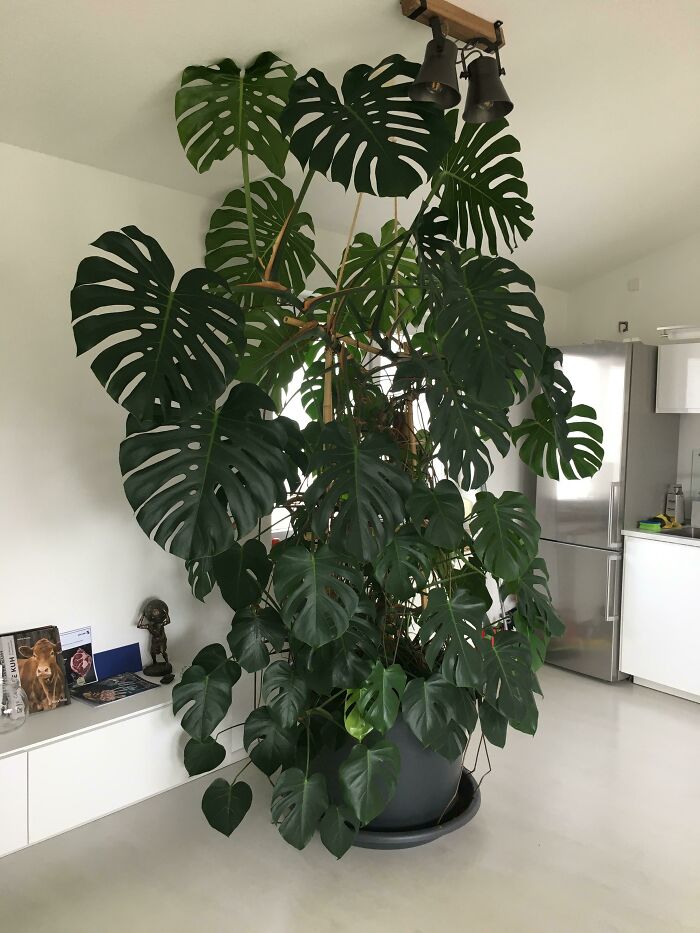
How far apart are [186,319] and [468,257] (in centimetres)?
105

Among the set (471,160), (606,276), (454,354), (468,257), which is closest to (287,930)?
(454,354)

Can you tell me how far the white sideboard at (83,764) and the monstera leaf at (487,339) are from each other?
5.33ft

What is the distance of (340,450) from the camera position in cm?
238

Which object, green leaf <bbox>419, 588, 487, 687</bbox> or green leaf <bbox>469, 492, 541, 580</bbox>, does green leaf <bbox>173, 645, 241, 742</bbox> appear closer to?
green leaf <bbox>419, 588, 487, 687</bbox>

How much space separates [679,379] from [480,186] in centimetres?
209

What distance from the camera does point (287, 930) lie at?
2258 mm

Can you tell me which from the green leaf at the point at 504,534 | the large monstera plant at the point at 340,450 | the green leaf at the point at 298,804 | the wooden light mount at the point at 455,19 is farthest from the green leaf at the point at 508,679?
the wooden light mount at the point at 455,19

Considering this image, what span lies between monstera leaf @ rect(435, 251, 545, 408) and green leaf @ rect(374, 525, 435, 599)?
1.90ft

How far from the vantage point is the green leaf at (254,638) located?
2.59m

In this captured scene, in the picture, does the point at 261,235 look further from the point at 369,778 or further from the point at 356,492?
the point at 369,778

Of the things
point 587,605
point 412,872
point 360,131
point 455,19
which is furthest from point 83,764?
point 587,605

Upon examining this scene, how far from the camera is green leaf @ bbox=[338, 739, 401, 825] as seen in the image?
2.41 metres

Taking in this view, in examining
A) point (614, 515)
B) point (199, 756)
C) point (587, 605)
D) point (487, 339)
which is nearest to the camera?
point (487, 339)

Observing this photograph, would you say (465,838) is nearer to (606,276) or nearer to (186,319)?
(186,319)
